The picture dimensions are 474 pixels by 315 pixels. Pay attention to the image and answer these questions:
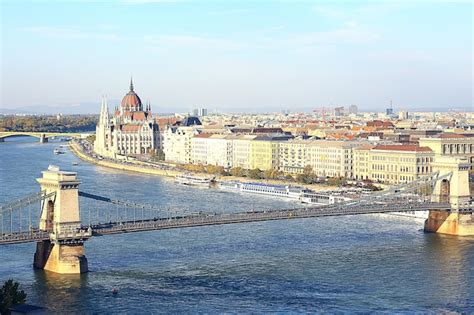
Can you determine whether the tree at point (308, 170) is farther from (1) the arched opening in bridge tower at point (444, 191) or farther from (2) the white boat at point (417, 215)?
(1) the arched opening in bridge tower at point (444, 191)

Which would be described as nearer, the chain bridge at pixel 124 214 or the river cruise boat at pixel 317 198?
the chain bridge at pixel 124 214

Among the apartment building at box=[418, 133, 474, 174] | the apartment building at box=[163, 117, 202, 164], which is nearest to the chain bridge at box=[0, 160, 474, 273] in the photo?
the apartment building at box=[418, 133, 474, 174]

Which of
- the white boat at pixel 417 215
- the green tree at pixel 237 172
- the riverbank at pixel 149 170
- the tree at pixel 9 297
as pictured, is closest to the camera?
the tree at pixel 9 297

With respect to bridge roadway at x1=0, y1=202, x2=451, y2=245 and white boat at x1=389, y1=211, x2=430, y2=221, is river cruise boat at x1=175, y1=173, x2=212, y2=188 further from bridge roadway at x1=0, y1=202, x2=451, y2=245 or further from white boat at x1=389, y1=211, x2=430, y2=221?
bridge roadway at x1=0, y1=202, x2=451, y2=245

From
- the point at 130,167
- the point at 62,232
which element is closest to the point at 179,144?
the point at 130,167

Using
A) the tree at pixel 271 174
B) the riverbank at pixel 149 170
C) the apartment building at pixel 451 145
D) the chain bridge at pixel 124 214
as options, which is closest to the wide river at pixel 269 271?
the chain bridge at pixel 124 214

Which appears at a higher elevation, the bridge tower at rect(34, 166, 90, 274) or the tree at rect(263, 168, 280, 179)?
the bridge tower at rect(34, 166, 90, 274)

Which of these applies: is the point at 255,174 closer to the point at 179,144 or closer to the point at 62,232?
the point at 179,144
